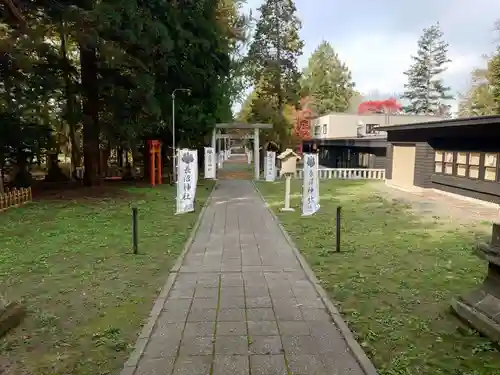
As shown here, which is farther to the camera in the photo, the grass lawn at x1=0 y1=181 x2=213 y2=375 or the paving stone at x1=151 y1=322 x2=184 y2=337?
the paving stone at x1=151 y1=322 x2=184 y2=337

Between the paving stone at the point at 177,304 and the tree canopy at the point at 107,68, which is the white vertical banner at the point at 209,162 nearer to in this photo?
the tree canopy at the point at 107,68

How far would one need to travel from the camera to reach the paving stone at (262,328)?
4320 millimetres

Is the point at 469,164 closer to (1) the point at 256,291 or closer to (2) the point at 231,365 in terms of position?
(1) the point at 256,291

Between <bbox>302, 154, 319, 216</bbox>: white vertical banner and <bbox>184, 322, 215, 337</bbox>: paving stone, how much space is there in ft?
26.0

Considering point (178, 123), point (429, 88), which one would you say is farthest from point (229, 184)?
point (429, 88)

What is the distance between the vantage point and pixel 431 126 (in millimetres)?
17453

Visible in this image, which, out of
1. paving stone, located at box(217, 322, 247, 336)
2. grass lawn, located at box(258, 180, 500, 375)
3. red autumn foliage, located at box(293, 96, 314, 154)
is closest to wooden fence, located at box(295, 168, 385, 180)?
red autumn foliage, located at box(293, 96, 314, 154)

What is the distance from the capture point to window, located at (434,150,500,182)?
1480 centimetres

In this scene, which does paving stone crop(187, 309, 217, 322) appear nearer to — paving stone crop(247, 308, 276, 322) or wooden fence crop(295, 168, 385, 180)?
paving stone crop(247, 308, 276, 322)

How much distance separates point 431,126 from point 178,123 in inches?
477

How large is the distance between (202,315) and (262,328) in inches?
32.1

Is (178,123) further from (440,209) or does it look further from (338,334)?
(338,334)

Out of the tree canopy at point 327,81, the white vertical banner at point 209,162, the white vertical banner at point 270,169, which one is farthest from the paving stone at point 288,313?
the tree canopy at point 327,81

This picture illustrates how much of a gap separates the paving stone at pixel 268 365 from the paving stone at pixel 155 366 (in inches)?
30.2
